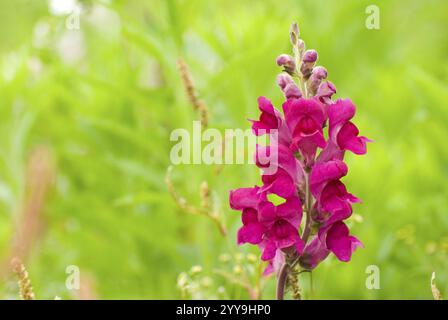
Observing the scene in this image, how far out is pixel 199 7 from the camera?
1969 millimetres

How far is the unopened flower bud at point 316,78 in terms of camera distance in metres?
1.01

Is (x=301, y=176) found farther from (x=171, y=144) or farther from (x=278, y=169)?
(x=171, y=144)

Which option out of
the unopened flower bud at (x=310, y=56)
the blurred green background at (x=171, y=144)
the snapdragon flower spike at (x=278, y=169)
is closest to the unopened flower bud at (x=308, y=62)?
the unopened flower bud at (x=310, y=56)

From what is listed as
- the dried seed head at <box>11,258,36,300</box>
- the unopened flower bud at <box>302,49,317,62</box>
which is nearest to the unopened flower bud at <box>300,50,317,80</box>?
the unopened flower bud at <box>302,49,317,62</box>

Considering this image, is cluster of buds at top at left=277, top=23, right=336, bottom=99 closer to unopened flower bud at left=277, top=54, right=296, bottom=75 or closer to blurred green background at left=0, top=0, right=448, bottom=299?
unopened flower bud at left=277, top=54, right=296, bottom=75

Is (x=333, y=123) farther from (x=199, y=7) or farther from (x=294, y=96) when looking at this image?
(x=199, y=7)

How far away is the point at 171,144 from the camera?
2.05 meters

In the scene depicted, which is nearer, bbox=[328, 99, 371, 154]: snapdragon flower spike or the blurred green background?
bbox=[328, 99, 371, 154]: snapdragon flower spike

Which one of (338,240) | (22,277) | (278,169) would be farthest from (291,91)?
(22,277)

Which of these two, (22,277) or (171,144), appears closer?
(22,277)

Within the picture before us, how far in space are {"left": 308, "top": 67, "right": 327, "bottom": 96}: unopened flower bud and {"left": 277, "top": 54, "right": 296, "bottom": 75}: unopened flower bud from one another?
1.1 inches

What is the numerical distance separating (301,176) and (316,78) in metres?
0.13

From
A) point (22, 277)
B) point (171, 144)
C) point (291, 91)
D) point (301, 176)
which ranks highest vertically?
point (171, 144)

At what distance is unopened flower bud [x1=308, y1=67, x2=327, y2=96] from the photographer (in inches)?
39.7
